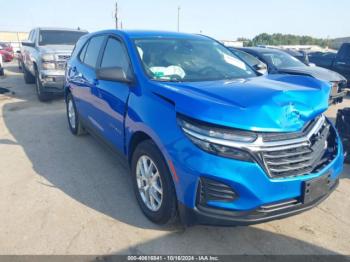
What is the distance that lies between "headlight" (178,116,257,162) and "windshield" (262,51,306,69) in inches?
260

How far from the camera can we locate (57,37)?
9320mm

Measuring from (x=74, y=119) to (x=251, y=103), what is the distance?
3.99 meters

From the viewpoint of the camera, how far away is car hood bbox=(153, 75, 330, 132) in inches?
92.0

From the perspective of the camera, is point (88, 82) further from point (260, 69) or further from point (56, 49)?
point (56, 49)

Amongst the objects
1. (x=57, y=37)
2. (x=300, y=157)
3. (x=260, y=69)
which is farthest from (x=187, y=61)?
(x=57, y=37)

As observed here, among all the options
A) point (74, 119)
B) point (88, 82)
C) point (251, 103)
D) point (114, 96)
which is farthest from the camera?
point (74, 119)

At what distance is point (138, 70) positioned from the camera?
10.5ft

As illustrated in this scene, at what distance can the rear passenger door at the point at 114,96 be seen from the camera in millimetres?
3367

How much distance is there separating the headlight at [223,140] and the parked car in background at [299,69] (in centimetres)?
550

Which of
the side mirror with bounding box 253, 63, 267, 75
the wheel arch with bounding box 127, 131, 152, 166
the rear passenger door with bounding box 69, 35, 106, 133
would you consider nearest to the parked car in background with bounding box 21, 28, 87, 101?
the rear passenger door with bounding box 69, 35, 106, 133

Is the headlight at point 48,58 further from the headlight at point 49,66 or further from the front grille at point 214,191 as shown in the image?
the front grille at point 214,191

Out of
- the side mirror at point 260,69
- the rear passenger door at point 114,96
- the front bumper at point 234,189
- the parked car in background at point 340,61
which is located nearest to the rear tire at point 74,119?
the rear passenger door at point 114,96

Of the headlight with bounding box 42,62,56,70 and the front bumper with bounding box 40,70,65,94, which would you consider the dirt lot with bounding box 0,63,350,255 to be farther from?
the headlight with bounding box 42,62,56,70

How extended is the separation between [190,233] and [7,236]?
166cm
